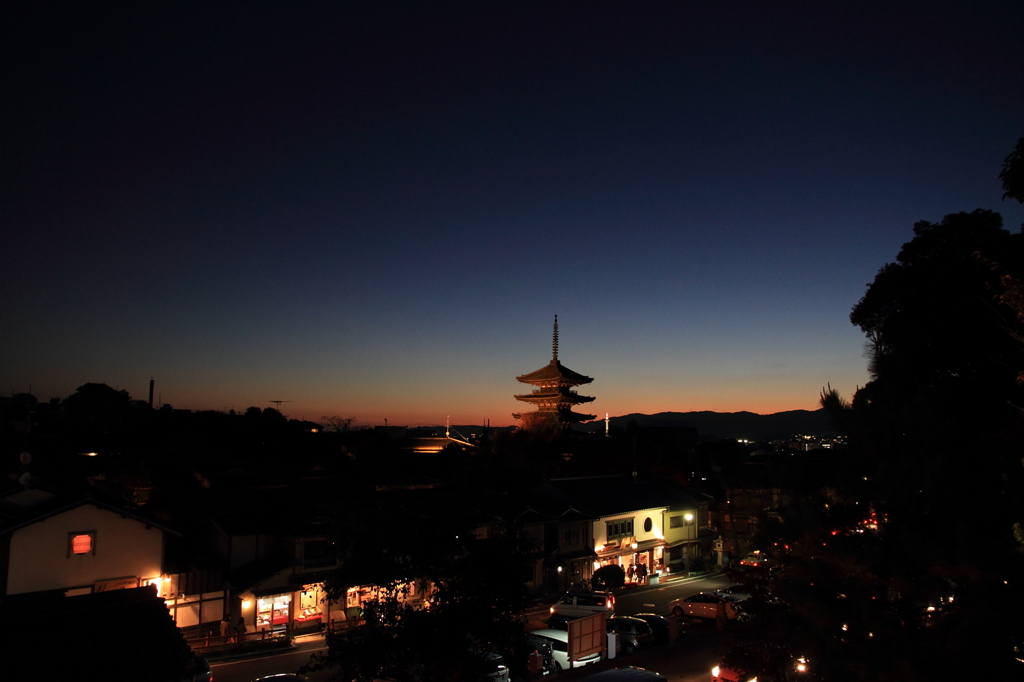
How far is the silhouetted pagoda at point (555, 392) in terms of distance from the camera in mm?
57688

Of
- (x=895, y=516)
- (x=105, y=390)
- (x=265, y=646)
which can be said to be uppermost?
(x=105, y=390)

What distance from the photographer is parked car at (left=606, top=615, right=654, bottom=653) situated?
781 inches

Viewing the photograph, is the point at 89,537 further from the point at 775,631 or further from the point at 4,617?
the point at 775,631

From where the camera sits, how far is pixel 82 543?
19.6 m

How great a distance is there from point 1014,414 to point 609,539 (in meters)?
26.1

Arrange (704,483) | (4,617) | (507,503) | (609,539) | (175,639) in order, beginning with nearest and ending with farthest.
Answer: (4,617), (175,639), (507,503), (609,539), (704,483)

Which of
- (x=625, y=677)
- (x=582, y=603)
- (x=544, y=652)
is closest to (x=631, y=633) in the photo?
(x=582, y=603)

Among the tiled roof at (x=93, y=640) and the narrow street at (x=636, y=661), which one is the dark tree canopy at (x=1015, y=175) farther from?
the tiled roof at (x=93, y=640)

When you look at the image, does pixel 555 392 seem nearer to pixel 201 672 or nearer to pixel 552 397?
pixel 552 397

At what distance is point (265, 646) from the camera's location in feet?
68.2

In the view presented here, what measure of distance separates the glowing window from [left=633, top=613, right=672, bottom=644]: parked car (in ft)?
59.1

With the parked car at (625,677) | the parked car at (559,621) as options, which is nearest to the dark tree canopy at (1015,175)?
the parked car at (625,677)

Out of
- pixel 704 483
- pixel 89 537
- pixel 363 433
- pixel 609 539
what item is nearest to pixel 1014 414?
pixel 89 537

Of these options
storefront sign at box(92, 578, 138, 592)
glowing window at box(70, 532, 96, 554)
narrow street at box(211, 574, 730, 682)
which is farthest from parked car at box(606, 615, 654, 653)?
glowing window at box(70, 532, 96, 554)
